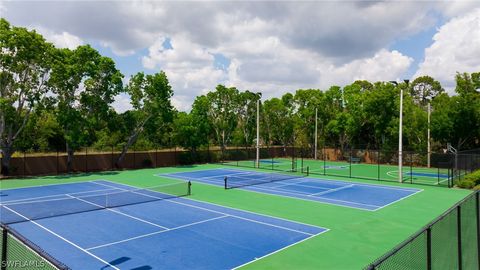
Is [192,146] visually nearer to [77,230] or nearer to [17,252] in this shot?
[77,230]

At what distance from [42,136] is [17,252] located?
148ft

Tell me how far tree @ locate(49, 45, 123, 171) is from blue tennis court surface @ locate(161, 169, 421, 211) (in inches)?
444

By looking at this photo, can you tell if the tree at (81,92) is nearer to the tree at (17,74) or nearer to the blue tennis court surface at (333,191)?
the tree at (17,74)

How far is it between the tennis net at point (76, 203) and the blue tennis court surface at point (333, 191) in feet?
19.5

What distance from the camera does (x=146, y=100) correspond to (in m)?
41.1

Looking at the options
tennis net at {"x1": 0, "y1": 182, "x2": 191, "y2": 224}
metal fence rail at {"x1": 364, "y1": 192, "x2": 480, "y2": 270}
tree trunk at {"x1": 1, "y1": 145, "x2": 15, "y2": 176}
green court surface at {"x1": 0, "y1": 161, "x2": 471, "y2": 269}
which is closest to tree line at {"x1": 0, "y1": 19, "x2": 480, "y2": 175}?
tree trunk at {"x1": 1, "y1": 145, "x2": 15, "y2": 176}

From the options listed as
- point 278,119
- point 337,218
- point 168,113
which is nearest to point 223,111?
point 278,119

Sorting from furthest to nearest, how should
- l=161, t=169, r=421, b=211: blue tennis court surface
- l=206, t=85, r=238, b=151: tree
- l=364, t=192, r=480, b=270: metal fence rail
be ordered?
l=206, t=85, r=238, b=151: tree → l=161, t=169, r=421, b=211: blue tennis court surface → l=364, t=192, r=480, b=270: metal fence rail

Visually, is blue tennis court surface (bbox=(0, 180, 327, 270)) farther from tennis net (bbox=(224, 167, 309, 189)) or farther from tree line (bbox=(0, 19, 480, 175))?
tree line (bbox=(0, 19, 480, 175))

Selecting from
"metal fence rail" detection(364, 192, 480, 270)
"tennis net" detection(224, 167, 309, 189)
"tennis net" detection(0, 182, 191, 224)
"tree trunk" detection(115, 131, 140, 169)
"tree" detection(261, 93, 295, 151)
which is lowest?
"tennis net" detection(0, 182, 191, 224)

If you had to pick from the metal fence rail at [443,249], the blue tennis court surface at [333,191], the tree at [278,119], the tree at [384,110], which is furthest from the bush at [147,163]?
the metal fence rail at [443,249]

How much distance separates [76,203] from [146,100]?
21.4 m

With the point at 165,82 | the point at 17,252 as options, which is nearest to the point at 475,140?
the point at 165,82

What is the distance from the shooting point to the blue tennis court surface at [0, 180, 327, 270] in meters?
12.3
